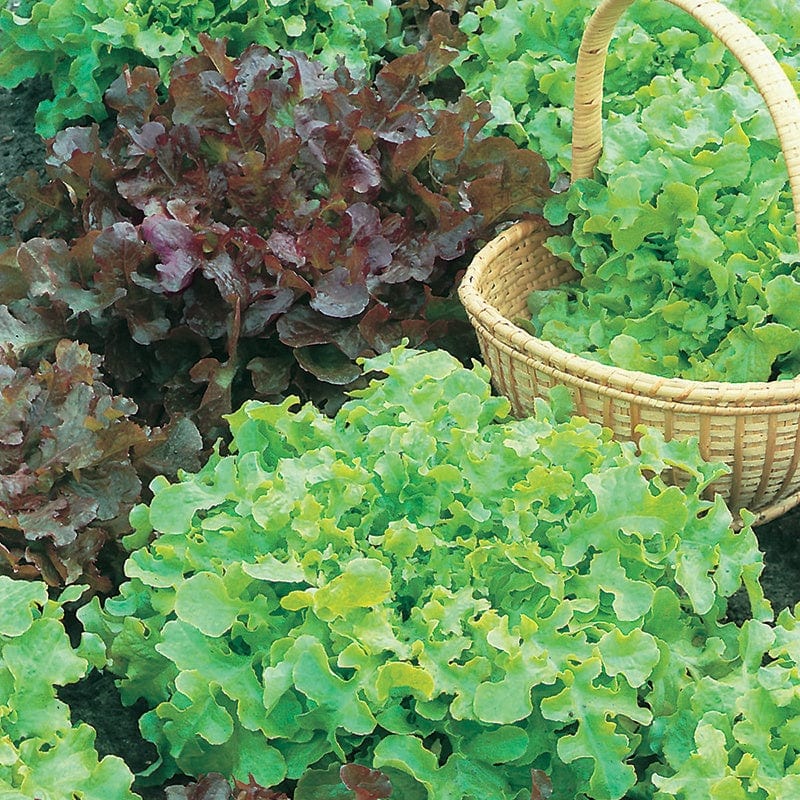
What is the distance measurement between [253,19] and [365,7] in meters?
0.37

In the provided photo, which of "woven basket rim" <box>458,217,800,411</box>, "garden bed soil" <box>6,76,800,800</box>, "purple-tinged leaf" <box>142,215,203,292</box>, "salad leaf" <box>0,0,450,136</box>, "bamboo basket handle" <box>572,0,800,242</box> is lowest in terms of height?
"garden bed soil" <box>6,76,800,800</box>

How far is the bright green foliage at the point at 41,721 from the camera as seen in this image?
163 cm

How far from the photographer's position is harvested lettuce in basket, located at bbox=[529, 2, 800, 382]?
95.1 inches

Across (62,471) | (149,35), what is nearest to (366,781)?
(62,471)

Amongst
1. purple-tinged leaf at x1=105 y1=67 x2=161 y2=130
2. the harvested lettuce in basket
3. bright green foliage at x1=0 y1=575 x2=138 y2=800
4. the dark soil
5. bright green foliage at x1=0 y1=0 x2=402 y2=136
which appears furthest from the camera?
the dark soil

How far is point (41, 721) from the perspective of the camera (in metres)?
1.71

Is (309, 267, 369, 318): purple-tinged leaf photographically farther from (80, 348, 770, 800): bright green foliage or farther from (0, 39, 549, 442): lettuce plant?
(80, 348, 770, 800): bright green foliage

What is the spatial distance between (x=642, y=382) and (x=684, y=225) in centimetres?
48

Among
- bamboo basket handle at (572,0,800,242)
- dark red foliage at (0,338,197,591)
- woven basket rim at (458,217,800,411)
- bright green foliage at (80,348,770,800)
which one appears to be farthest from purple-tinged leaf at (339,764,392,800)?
bamboo basket handle at (572,0,800,242)

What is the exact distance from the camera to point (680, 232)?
252 cm

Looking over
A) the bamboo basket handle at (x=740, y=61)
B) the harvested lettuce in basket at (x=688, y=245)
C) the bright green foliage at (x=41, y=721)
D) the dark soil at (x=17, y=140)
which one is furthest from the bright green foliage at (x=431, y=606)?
the dark soil at (x=17, y=140)

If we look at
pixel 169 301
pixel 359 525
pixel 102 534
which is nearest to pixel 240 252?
pixel 169 301

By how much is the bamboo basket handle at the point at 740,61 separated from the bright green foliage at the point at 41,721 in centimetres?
164

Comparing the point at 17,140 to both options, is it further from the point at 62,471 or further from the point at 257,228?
the point at 62,471
